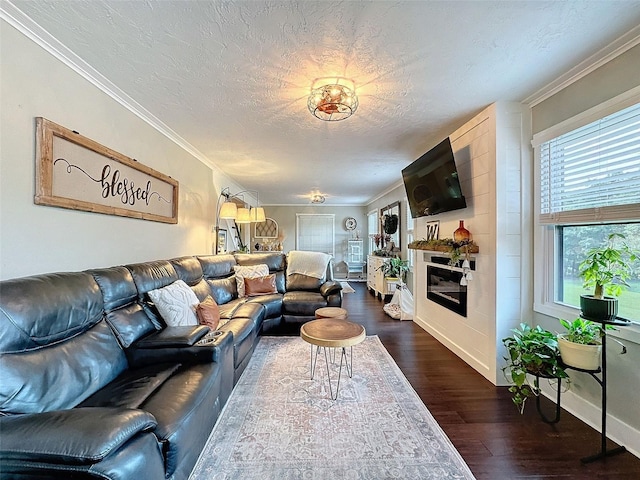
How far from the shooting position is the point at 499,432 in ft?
6.09

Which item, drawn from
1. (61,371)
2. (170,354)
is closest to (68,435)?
(61,371)

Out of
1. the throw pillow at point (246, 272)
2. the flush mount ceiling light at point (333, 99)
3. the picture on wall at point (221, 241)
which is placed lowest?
the throw pillow at point (246, 272)

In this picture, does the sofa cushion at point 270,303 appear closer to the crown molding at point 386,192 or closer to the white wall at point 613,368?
the white wall at point 613,368

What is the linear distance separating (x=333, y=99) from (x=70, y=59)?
5.89ft

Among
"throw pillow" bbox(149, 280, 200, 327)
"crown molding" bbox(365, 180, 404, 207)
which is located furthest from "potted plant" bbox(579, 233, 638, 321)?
"crown molding" bbox(365, 180, 404, 207)

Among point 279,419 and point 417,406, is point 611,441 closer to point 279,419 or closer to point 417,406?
point 417,406

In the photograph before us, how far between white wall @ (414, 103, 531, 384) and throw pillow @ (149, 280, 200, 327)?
2.71 metres

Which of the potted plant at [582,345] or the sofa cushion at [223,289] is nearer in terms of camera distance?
the potted plant at [582,345]

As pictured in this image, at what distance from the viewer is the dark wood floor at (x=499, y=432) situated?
5.09ft

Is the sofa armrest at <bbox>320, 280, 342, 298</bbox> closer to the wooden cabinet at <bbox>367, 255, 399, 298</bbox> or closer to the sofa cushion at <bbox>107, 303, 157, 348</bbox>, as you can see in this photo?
the wooden cabinet at <bbox>367, 255, 399, 298</bbox>

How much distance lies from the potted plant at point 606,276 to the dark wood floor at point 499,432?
2.71 feet

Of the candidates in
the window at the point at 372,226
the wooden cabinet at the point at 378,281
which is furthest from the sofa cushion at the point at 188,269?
the window at the point at 372,226

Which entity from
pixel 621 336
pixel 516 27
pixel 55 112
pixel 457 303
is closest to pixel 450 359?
pixel 457 303

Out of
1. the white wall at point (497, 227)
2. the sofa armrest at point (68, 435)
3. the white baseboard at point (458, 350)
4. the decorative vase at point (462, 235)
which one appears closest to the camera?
the sofa armrest at point (68, 435)
